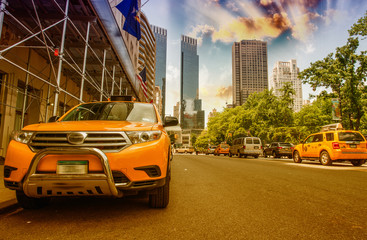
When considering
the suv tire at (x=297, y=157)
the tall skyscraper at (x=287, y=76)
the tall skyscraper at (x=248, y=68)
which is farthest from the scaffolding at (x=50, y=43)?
the tall skyscraper at (x=248, y=68)

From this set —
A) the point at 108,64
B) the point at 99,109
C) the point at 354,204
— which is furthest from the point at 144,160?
the point at 108,64

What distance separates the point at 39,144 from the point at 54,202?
4.47 ft

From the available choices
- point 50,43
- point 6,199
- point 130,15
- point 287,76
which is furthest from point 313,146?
point 287,76

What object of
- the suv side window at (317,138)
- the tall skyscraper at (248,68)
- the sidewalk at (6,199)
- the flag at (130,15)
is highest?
the tall skyscraper at (248,68)

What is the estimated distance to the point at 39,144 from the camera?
8.70 feet

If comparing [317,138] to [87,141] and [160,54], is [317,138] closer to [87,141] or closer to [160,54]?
[87,141]

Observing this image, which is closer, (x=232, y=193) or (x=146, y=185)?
(x=146, y=185)

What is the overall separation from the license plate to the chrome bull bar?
6cm

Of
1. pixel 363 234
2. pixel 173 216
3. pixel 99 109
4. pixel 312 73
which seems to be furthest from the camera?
pixel 312 73

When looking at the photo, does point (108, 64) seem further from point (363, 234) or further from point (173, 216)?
point (363, 234)

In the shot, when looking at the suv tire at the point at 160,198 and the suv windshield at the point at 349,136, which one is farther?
the suv windshield at the point at 349,136

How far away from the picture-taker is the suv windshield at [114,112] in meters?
3.93

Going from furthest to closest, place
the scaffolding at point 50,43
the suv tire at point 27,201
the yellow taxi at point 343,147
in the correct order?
1. the yellow taxi at point 343,147
2. the scaffolding at point 50,43
3. the suv tire at point 27,201

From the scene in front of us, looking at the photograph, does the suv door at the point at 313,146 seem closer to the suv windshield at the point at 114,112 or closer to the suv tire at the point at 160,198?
the suv windshield at the point at 114,112
